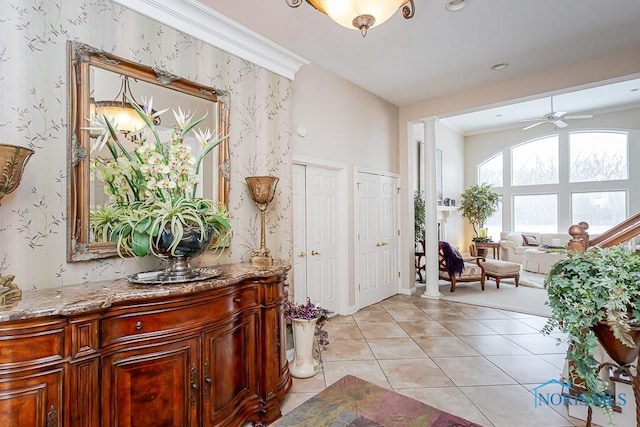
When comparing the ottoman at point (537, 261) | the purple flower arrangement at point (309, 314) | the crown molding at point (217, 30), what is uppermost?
the crown molding at point (217, 30)

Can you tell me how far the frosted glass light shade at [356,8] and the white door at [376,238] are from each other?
2.96m

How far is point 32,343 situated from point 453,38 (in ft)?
13.6

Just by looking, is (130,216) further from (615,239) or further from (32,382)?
(615,239)

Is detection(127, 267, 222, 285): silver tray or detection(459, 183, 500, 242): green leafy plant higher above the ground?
detection(459, 183, 500, 242): green leafy plant

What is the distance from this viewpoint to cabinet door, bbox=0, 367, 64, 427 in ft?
4.00

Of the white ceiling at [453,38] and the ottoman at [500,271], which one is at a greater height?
the white ceiling at [453,38]

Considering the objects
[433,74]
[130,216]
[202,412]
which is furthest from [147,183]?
[433,74]

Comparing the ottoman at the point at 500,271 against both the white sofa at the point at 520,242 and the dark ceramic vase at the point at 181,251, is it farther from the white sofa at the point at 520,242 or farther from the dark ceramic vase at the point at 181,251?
the dark ceramic vase at the point at 181,251

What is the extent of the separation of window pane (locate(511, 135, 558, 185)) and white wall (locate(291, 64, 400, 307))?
17.3 feet

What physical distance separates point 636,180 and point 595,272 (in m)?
8.04

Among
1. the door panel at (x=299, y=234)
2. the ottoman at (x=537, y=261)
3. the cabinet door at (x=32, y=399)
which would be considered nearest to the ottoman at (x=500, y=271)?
the ottoman at (x=537, y=261)

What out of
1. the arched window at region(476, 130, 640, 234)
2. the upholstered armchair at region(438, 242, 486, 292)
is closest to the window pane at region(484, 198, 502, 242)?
the arched window at region(476, 130, 640, 234)

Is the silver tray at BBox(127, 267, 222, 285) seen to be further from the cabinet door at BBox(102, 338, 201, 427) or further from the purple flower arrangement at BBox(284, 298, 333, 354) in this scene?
the purple flower arrangement at BBox(284, 298, 333, 354)

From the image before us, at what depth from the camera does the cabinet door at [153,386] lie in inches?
58.4
